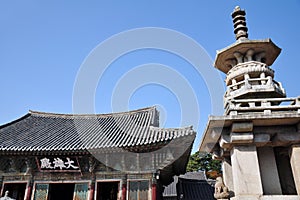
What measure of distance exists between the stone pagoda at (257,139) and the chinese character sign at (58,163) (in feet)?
25.1

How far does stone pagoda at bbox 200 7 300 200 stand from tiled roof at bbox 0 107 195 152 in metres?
3.60

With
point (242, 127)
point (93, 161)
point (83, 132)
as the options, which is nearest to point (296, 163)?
point (242, 127)

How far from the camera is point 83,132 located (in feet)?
52.6

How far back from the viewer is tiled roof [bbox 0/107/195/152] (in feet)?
39.2

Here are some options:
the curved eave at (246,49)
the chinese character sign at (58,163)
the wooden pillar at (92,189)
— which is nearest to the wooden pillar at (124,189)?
the wooden pillar at (92,189)

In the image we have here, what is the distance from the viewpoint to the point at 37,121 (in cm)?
1948

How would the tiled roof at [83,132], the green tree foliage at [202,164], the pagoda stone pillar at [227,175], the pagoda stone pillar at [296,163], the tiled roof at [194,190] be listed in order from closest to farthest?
1. the pagoda stone pillar at [296,163]
2. the pagoda stone pillar at [227,175]
3. the tiled roof at [83,132]
4. the tiled roof at [194,190]
5. the green tree foliage at [202,164]

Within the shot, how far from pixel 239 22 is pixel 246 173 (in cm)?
679

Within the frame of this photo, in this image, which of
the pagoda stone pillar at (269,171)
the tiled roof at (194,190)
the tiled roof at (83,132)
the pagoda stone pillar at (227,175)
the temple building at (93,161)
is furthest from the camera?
the tiled roof at (194,190)

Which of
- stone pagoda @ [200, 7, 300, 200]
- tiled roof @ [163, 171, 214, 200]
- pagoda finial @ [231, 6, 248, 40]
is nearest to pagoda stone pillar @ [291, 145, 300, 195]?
stone pagoda @ [200, 7, 300, 200]

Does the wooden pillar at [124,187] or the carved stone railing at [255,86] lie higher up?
the carved stone railing at [255,86]

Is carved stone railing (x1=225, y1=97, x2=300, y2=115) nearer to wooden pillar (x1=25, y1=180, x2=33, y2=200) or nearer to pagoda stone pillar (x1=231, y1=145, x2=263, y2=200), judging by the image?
Result: pagoda stone pillar (x1=231, y1=145, x2=263, y2=200)

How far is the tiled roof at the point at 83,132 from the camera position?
12.0m

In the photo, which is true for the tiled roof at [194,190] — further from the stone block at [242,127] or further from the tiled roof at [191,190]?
the stone block at [242,127]
